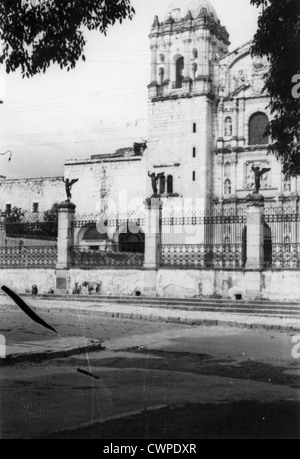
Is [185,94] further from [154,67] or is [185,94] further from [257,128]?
[257,128]

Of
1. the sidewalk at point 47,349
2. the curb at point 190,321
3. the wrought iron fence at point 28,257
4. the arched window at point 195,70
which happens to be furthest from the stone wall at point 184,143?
the sidewalk at point 47,349

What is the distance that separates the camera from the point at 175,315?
1534cm

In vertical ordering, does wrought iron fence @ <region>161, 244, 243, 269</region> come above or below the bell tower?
below

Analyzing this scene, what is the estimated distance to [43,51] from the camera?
6.80 metres

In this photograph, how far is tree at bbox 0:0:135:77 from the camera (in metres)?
6.66

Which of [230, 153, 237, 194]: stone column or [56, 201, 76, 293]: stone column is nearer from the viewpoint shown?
[56, 201, 76, 293]: stone column

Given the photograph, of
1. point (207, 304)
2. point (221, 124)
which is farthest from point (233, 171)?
point (207, 304)

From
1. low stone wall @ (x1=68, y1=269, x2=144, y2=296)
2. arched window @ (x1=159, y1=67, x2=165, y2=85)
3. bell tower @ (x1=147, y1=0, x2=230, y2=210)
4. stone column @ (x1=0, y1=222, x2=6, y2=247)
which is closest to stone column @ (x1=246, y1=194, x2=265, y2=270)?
low stone wall @ (x1=68, y1=269, x2=144, y2=296)

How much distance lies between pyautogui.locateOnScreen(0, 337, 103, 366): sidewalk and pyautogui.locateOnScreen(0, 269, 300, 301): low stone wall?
8.61 metres

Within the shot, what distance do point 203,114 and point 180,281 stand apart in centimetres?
1920

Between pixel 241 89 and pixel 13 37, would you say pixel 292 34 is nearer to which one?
pixel 13 37

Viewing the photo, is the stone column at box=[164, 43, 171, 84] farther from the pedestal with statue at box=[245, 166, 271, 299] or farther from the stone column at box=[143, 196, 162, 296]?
the pedestal with statue at box=[245, 166, 271, 299]

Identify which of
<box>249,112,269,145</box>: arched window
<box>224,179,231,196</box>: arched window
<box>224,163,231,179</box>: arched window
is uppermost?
<box>249,112,269,145</box>: arched window

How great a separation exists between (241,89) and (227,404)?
107 ft
